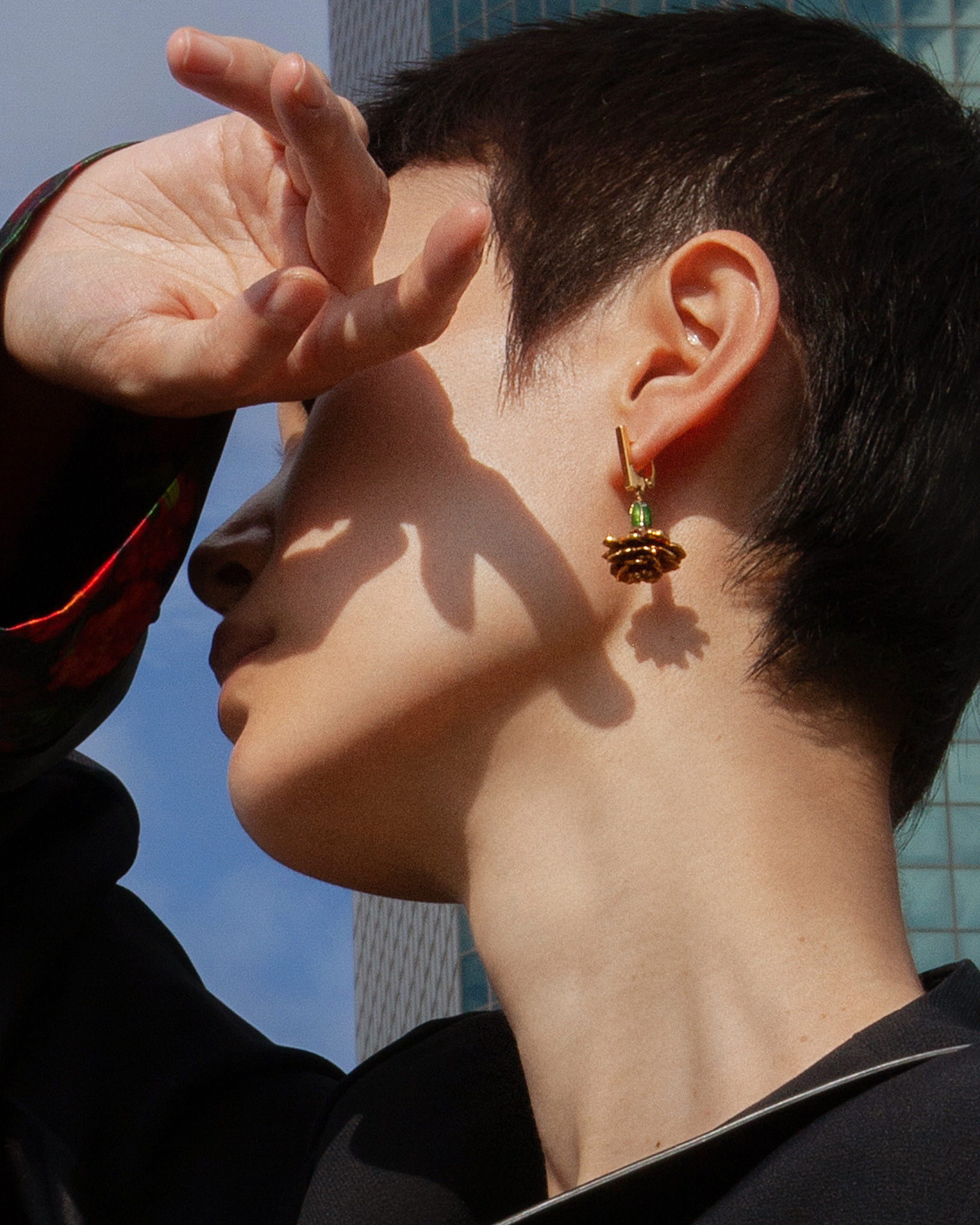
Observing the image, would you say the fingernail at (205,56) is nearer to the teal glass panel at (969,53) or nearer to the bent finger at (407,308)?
the bent finger at (407,308)

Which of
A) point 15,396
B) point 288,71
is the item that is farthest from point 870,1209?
point 15,396

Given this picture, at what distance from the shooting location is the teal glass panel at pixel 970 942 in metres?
34.0

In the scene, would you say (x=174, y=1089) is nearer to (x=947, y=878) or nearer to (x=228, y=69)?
(x=228, y=69)

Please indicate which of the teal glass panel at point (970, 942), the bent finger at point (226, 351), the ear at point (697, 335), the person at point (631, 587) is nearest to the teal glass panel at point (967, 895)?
the teal glass panel at point (970, 942)

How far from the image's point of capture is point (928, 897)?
34.5 metres

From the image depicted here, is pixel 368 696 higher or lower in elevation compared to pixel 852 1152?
higher

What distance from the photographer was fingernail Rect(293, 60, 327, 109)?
160 cm

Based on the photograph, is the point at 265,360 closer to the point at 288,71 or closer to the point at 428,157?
the point at 288,71

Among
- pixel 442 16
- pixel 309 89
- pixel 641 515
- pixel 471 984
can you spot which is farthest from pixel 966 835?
pixel 309 89

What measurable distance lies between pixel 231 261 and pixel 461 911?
128 ft

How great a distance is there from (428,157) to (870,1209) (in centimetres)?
156

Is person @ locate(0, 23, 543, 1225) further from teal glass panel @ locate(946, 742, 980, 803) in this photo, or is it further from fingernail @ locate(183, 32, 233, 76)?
teal glass panel @ locate(946, 742, 980, 803)

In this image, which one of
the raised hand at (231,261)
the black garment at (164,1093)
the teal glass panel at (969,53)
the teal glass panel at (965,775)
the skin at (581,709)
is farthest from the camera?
the teal glass panel at (969,53)

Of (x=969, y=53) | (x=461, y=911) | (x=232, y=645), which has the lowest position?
(x=461, y=911)
